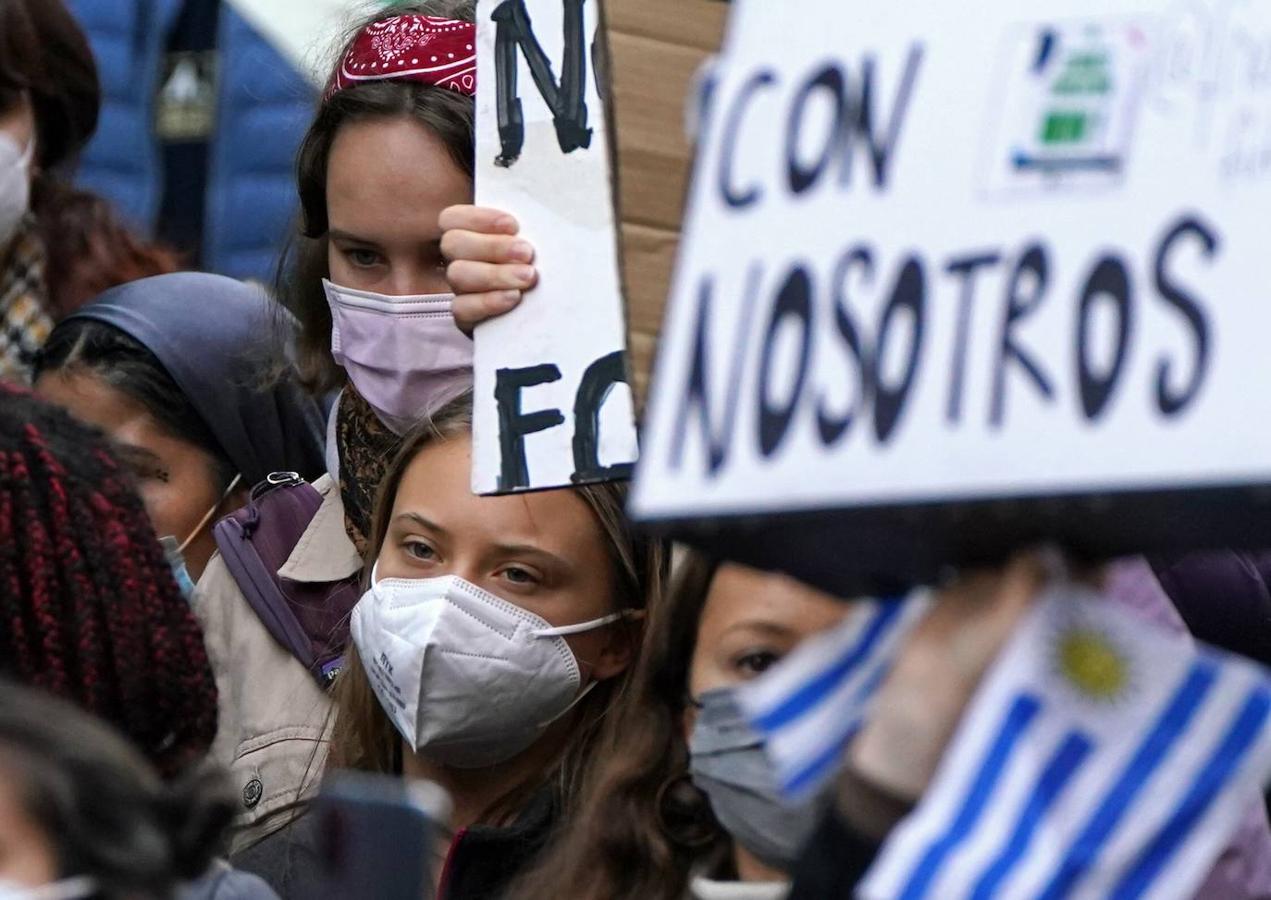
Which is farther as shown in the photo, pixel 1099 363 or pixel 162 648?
pixel 162 648

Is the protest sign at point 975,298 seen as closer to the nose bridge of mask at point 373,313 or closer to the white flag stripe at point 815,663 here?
the white flag stripe at point 815,663

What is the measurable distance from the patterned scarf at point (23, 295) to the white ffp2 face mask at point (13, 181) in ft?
0.24

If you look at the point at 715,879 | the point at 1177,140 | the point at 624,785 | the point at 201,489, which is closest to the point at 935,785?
the point at 1177,140

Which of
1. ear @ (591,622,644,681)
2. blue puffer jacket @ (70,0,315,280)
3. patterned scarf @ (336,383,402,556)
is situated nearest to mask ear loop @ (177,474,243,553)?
patterned scarf @ (336,383,402,556)

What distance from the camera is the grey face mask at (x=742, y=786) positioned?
→ 8.41 feet

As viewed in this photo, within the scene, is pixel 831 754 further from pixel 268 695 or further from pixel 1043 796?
pixel 268 695

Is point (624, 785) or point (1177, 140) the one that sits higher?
point (1177, 140)

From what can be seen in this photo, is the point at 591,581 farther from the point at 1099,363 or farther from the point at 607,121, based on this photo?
the point at 1099,363

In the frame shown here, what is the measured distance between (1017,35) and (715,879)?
1.18m

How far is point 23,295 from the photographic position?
192 inches

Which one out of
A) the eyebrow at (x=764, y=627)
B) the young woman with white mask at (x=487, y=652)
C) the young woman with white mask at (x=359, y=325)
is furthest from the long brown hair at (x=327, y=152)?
the eyebrow at (x=764, y=627)

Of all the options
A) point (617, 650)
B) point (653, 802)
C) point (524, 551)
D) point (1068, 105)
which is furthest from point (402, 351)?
point (1068, 105)

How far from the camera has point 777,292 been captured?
1.92 metres

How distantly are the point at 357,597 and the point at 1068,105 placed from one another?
222cm
